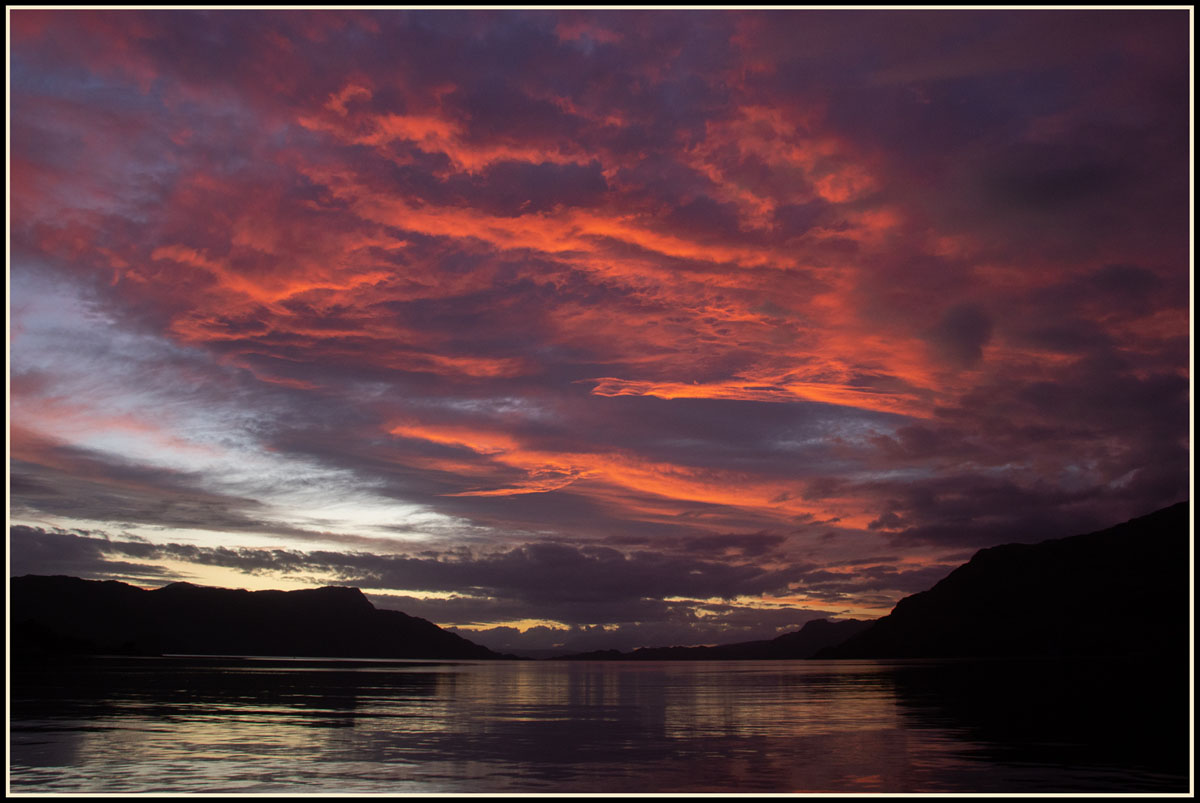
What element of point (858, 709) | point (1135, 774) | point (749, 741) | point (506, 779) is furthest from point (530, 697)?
point (1135, 774)

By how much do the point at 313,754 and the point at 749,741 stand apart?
21.1m

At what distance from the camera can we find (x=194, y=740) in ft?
130

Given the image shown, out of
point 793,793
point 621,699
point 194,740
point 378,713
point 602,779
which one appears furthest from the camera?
point 621,699

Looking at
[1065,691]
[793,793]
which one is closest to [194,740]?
[793,793]

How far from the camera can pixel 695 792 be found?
1093 inches

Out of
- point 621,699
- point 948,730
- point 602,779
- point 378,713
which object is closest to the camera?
point 602,779

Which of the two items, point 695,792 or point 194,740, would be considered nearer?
point 695,792

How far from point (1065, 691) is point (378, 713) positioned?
221 ft

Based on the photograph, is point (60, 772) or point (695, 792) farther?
point (60, 772)

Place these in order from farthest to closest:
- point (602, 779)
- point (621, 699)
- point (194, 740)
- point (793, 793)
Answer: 1. point (621, 699)
2. point (194, 740)
3. point (602, 779)
4. point (793, 793)

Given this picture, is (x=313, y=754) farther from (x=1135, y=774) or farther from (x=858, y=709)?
(x=858, y=709)

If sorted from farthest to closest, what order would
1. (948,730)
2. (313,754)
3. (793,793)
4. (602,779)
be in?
(948,730) → (313,754) → (602,779) → (793,793)

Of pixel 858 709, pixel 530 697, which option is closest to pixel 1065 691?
pixel 858 709

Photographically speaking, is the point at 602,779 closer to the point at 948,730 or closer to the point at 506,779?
the point at 506,779
